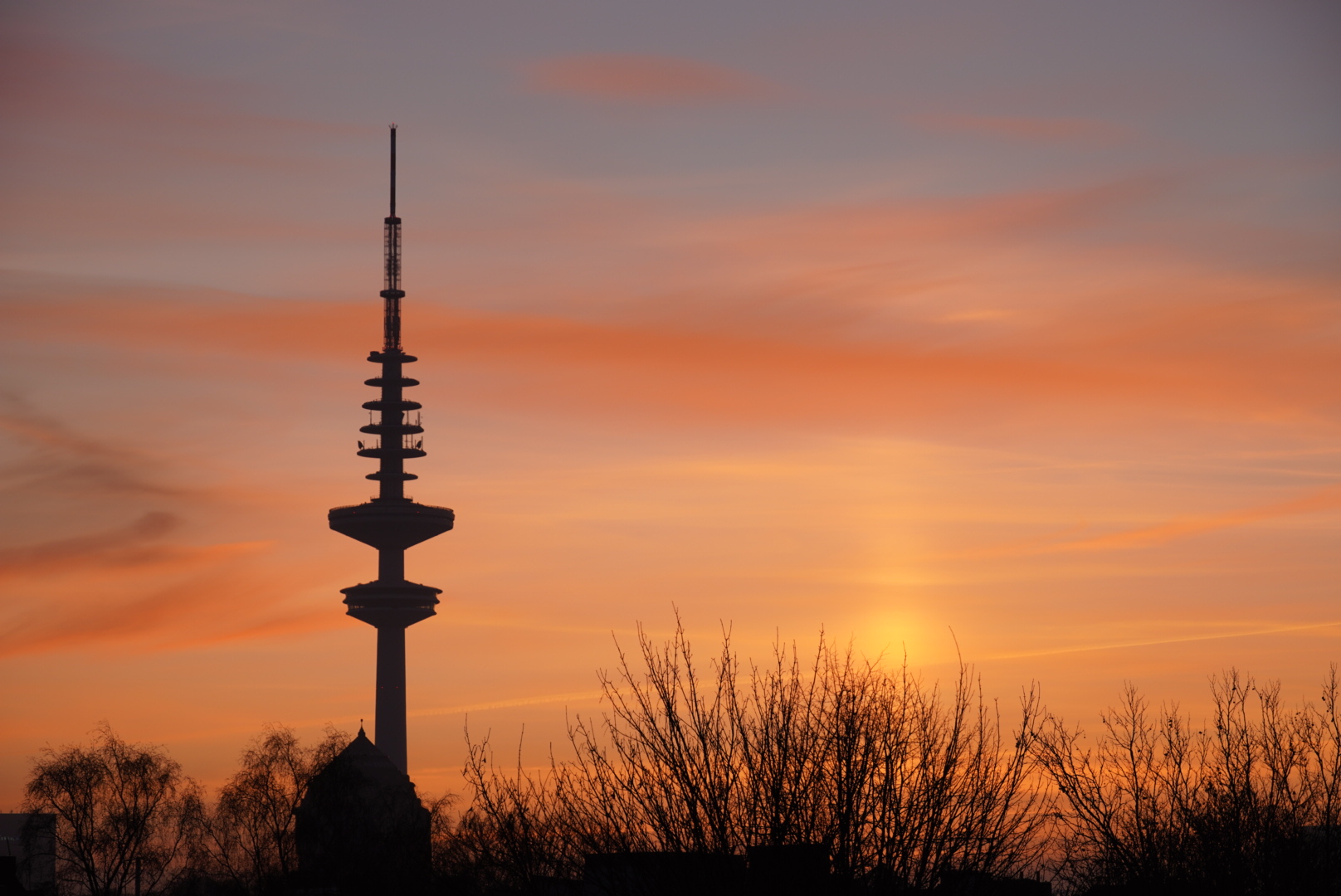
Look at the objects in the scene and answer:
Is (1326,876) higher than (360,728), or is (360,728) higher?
(360,728)

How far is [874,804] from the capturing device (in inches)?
764

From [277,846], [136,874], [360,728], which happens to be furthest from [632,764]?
[360,728]

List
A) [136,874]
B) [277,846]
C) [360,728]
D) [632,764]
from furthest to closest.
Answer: [360,728]
[277,846]
[136,874]
[632,764]

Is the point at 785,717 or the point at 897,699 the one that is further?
the point at 897,699

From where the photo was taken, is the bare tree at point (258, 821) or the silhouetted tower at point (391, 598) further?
the silhouetted tower at point (391, 598)

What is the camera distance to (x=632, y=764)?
20.0m

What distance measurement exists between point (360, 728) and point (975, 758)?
465 feet

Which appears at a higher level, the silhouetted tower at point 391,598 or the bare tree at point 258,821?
the silhouetted tower at point 391,598

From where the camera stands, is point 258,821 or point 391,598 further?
point 391,598

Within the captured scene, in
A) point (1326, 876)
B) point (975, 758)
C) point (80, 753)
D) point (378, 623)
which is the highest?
point (378, 623)

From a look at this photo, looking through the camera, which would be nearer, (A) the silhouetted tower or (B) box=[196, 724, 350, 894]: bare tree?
(B) box=[196, 724, 350, 894]: bare tree

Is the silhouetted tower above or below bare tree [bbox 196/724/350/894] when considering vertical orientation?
above

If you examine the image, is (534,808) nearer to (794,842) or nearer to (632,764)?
(632,764)

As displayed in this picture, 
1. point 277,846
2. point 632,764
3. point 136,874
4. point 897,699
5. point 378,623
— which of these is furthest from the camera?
point 378,623
